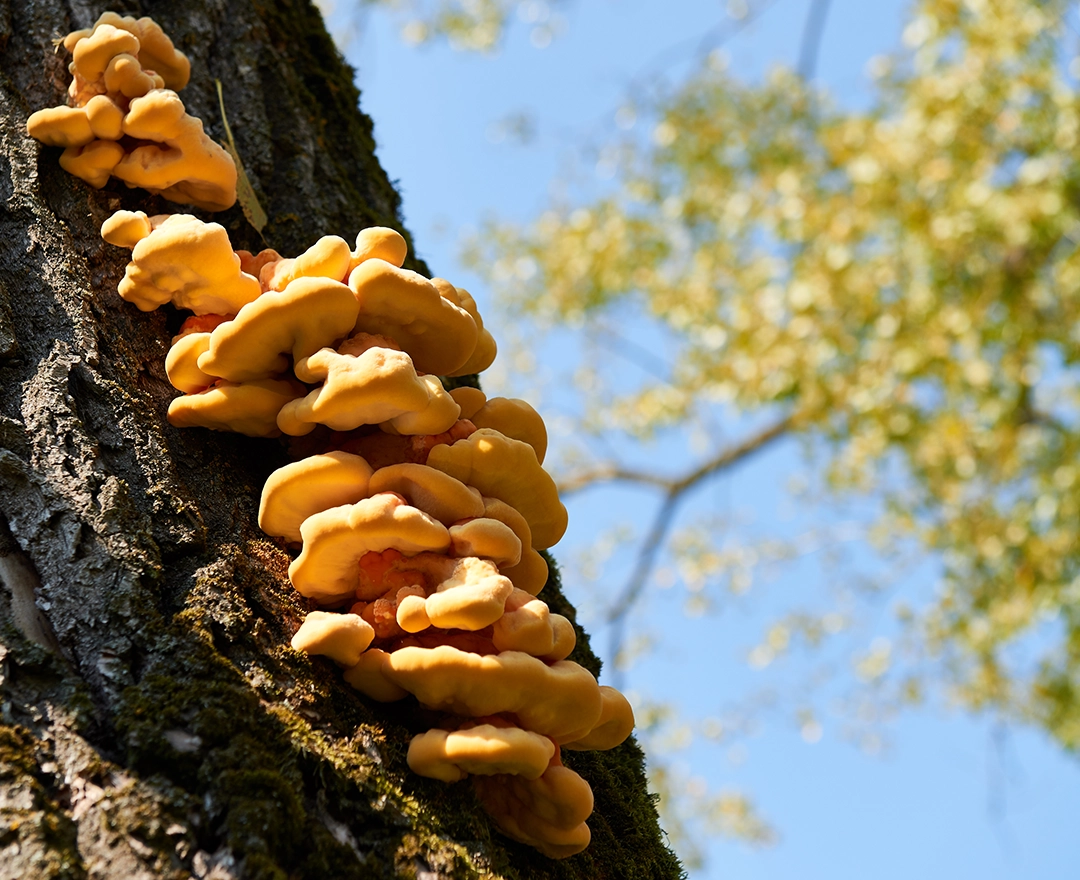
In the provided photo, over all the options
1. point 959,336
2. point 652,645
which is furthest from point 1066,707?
point 652,645

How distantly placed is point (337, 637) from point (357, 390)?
347 millimetres

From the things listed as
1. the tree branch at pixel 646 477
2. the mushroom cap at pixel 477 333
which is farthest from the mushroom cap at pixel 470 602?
the tree branch at pixel 646 477

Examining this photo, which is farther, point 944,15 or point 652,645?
point 652,645

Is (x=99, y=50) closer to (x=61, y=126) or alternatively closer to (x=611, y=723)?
(x=61, y=126)

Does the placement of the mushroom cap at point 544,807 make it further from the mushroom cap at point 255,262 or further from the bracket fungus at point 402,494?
the mushroom cap at point 255,262

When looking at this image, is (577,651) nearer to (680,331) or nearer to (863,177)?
(863,177)

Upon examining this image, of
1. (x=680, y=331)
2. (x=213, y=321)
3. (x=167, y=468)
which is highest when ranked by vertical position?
(x=680, y=331)

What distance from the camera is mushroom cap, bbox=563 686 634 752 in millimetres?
1556

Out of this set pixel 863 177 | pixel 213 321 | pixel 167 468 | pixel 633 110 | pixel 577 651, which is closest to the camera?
pixel 167 468

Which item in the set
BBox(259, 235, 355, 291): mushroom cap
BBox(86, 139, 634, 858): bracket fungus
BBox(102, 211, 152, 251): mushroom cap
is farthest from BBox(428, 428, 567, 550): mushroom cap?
BBox(102, 211, 152, 251): mushroom cap

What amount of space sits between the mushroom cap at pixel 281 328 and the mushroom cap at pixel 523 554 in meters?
0.36

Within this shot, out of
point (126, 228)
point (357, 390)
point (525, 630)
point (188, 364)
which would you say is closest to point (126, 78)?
point (126, 228)

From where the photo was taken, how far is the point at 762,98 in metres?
8.58

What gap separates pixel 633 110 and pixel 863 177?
2158 mm
